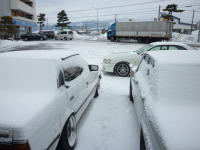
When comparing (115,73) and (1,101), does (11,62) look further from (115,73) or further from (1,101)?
(115,73)

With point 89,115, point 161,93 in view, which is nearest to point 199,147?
point 161,93

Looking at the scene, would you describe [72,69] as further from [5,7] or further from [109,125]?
[5,7]

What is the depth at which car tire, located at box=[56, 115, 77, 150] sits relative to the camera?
2.52 meters

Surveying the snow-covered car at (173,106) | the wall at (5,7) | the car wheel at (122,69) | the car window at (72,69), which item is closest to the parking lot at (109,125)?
the snow-covered car at (173,106)

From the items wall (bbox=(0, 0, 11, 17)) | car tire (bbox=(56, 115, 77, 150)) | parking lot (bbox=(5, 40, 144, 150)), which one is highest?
wall (bbox=(0, 0, 11, 17))

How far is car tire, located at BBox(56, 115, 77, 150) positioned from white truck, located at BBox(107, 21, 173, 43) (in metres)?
27.5

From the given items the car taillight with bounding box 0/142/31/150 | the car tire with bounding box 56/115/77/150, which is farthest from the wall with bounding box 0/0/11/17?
the car taillight with bounding box 0/142/31/150

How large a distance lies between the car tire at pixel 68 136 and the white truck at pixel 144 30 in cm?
Answer: 2753

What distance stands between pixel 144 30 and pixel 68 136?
28113mm

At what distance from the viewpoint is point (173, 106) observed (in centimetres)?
219

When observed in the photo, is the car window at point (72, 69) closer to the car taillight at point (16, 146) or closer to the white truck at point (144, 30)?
the car taillight at point (16, 146)

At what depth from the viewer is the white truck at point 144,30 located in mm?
27344

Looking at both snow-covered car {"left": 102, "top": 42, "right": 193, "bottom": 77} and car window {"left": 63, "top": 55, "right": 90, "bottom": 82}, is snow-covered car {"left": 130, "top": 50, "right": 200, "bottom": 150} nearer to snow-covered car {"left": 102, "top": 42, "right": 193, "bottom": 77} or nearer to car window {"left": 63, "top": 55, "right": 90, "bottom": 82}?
car window {"left": 63, "top": 55, "right": 90, "bottom": 82}

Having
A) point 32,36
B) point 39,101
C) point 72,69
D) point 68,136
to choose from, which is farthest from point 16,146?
point 32,36
